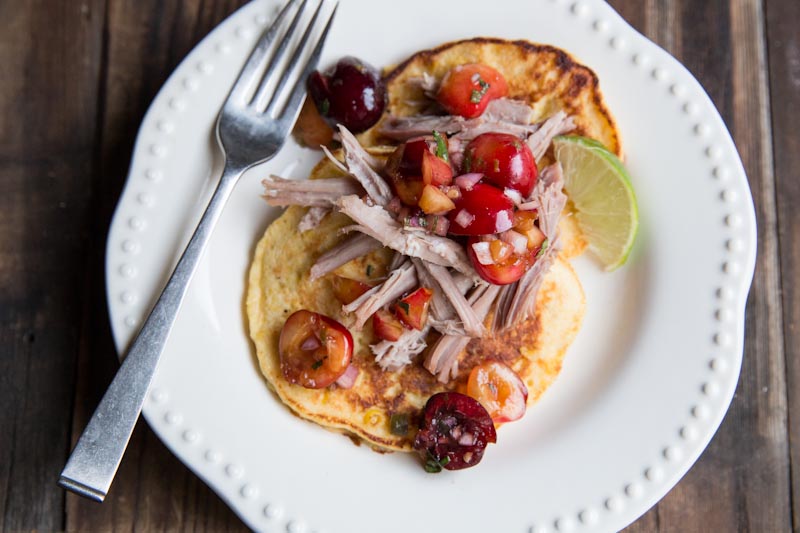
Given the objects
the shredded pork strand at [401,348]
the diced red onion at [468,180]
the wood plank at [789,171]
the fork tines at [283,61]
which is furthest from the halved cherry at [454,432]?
the wood plank at [789,171]

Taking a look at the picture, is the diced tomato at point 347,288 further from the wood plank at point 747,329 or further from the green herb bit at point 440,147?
the wood plank at point 747,329

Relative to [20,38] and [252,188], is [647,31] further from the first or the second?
[20,38]

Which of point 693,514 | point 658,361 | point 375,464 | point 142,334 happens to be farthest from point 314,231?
point 693,514

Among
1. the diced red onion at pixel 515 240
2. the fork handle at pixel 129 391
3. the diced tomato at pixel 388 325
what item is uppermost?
the diced red onion at pixel 515 240

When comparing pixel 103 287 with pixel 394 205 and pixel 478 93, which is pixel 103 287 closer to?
pixel 394 205

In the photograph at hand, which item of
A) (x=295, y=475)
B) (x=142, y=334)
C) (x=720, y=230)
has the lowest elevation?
(x=295, y=475)

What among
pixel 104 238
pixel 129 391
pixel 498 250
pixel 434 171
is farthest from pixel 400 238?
pixel 104 238
